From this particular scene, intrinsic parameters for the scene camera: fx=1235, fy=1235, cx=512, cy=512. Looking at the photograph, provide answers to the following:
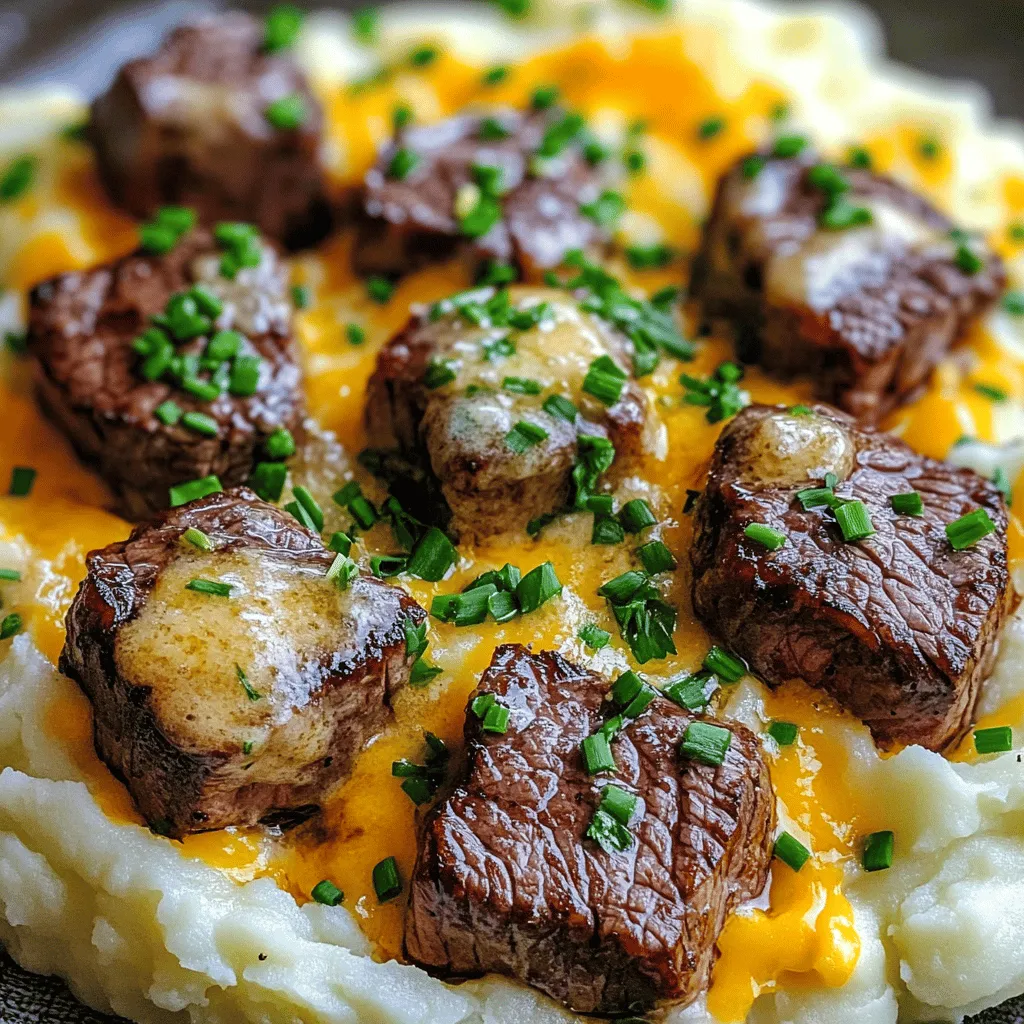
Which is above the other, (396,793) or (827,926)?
(396,793)

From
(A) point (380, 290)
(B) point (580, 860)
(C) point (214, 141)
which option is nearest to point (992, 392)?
(A) point (380, 290)

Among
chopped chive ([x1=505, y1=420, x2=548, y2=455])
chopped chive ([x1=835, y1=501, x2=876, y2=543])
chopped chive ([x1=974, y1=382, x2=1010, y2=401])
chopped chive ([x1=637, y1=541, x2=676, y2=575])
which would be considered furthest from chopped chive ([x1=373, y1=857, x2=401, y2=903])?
chopped chive ([x1=974, y1=382, x2=1010, y2=401])

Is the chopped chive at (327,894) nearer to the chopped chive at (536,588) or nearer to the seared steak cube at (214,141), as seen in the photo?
the chopped chive at (536,588)

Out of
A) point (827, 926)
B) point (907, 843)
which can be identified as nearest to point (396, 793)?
point (827, 926)

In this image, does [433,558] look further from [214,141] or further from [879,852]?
[214,141]

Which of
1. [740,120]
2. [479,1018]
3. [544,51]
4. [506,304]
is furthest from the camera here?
[544,51]

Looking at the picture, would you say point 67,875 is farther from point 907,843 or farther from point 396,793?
point 907,843
